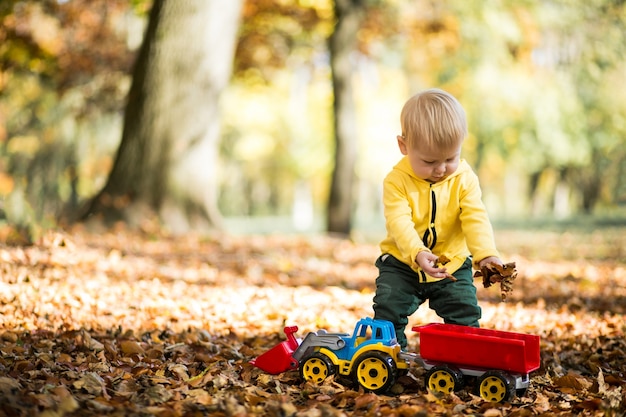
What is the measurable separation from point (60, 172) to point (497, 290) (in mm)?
20419

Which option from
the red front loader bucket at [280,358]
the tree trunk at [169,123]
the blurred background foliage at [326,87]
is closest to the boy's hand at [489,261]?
the red front loader bucket at [280,358]

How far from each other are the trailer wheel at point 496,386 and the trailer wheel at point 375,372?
42cm

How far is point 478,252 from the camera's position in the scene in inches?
152

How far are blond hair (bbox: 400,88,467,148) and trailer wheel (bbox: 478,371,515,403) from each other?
3.87ft

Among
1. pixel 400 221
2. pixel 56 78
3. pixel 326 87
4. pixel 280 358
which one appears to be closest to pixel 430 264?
pixel 400 221

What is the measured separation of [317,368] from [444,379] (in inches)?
25.4

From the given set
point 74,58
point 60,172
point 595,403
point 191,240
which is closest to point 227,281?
point 191,240

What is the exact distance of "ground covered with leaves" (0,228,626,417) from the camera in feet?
10.5

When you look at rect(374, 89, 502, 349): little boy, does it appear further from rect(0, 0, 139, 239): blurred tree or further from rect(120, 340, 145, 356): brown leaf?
rect(0, 0, 139, 239): blurred tree

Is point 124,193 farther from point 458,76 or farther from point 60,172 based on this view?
point 458,76

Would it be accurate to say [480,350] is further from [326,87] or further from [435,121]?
[326,87]

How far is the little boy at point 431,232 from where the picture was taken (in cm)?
384

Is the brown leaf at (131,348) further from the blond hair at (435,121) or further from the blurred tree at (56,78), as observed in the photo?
the blurred tree at (56,78)

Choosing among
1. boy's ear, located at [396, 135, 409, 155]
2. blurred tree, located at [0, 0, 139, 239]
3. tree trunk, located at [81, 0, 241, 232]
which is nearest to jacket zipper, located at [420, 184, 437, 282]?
boy's ear, located at [396, 135, 409, 155]
